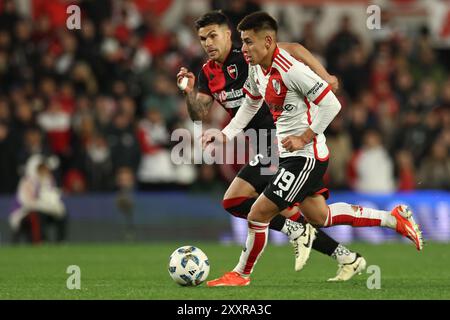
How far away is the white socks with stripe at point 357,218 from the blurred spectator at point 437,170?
8.82m

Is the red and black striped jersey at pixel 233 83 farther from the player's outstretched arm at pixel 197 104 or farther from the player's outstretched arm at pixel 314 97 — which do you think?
the player's outstretched arm at pixel 314 97

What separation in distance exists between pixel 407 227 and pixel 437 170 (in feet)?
29.8

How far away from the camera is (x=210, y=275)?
36.2 feet

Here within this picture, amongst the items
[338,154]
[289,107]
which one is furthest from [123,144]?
[289,107]

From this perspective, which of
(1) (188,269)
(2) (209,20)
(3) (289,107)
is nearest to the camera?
(3) (289,107)

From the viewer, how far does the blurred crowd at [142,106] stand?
18.0 meters

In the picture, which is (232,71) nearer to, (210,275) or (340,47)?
(210,275)

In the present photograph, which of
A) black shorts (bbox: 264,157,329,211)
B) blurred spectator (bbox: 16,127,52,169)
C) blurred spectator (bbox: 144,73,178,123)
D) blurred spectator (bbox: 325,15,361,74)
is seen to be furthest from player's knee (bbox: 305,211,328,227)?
blurred spectator (bbox: 325,15,361,74)

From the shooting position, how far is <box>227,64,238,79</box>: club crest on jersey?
33.4 ft

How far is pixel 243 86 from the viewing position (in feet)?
33.3

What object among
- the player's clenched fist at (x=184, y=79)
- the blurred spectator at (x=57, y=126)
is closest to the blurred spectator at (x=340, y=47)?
the blurred spectator at (x=57, y=126)

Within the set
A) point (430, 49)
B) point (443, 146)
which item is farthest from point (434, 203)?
point (430, 49)

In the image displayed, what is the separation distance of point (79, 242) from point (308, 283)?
8522 millimetres

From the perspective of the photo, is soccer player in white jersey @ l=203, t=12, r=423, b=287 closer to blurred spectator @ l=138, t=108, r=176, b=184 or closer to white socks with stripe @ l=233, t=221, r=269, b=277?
white socks with stripe @ l=233, t=221, r=269, b=277
